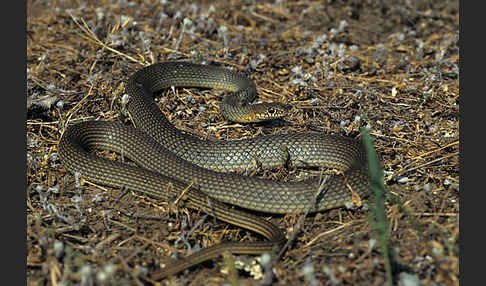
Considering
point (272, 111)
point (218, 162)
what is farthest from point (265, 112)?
point (218, 162)

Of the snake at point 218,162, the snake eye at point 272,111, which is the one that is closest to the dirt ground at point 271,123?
the snake at point 218,162

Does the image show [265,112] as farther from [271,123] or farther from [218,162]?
[218,162]

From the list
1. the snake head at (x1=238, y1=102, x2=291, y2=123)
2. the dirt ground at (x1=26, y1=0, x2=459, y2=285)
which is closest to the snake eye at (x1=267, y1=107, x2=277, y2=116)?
the snake head at (x1=238, y1=102, x2=291, y2=123)

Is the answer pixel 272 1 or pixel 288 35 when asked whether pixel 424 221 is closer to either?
pixel 288 35

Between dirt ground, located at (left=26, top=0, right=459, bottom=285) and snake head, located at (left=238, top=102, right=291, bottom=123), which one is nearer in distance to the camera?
dirt ground, located at (left=26, top=0, right=459, bottom=285)

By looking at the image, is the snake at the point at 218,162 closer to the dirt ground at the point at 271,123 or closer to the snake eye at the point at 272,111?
the snake eye at the point at 272,111

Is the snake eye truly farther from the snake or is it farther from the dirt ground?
the dirt ground
